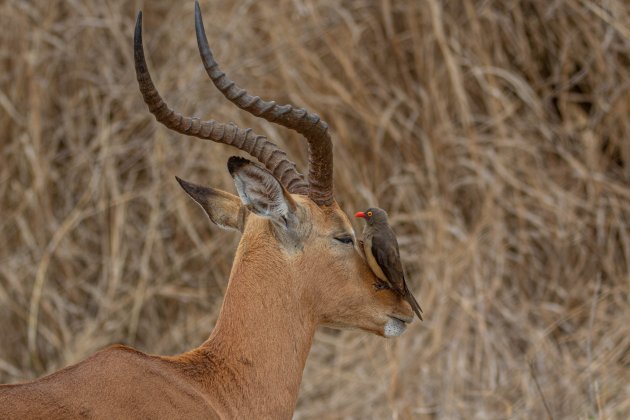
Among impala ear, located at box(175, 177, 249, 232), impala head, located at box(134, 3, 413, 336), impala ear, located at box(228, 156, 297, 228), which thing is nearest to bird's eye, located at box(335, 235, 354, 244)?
impala head, located at box(134, 3, 413, 336)

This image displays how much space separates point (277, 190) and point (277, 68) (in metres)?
5.15

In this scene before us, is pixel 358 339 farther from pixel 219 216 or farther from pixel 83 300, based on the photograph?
pixel 219 216

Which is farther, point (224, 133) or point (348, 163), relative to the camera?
point (348, 163)

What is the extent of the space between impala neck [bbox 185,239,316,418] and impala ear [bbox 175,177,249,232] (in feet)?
1.21

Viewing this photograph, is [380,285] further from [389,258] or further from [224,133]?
[224,133]

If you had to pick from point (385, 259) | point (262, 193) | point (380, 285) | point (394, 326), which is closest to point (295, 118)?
point (262, 193)

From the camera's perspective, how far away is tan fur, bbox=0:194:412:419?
3.76 metres

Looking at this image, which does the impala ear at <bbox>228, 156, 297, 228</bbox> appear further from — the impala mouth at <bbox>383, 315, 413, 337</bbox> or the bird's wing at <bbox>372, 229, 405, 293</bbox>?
the impala mouth at <bbox>383, 315, 413, 337</bbox>

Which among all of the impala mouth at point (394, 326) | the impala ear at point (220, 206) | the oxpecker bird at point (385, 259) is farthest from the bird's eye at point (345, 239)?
the impala ear at point (220, 206)

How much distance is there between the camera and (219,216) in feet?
14.7

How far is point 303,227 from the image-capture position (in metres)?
4.17

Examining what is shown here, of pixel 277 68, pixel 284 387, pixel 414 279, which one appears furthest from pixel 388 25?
pixel 284 387

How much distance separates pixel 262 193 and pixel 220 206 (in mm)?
428

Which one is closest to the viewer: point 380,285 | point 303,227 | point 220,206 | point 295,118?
point 295,118
